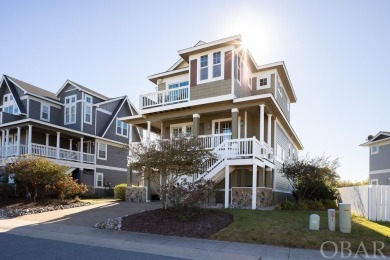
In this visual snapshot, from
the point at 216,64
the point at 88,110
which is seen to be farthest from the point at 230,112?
the point at 88,110

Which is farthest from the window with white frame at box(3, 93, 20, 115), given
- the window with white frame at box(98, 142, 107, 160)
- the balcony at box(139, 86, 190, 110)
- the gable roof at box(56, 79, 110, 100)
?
the balcony at box(139, 86, 190, 110)

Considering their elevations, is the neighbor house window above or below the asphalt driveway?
above

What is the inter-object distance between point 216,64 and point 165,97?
4087 mm

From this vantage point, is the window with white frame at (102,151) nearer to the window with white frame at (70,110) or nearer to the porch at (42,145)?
the porch at (42,145)

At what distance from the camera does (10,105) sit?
3119 cm

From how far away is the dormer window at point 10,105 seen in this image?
30.6 meters

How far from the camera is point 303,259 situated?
25.7 ft

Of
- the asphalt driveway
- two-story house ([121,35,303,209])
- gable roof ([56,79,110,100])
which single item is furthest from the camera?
gable roof ([56,79,110,100])

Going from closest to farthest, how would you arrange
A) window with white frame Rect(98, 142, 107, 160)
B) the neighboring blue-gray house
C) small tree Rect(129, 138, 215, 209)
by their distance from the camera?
small tree Rect(129, 138, 215, 209) → the neighboring blue-gray house → window with white frame Rect(98, 142, 107, 160)

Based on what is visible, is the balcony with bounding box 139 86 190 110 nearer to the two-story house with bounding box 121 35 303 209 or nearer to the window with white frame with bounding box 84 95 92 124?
the two-story house with bounding box 121 35 303 209

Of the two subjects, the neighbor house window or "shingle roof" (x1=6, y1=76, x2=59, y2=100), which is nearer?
the neighbor house window

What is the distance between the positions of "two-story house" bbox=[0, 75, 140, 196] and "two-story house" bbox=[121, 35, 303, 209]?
30.9 ft

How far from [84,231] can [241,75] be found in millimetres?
12681

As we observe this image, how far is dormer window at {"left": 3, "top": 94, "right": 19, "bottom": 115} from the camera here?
30631 mm
